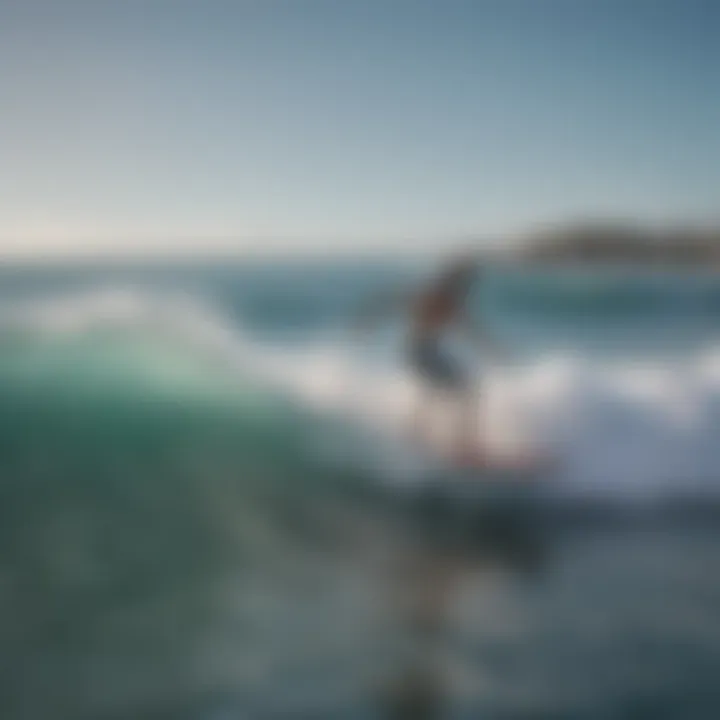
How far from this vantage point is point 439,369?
137 centimetres

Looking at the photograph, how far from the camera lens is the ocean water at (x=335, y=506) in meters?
1.33

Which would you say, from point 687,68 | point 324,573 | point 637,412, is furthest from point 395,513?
point 687,68

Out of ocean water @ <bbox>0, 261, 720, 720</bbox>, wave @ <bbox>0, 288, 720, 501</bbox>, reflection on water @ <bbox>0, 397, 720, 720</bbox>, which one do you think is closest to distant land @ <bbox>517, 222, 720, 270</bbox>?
ocean water @ <bbox>0, 261, 720, 720</bbox>

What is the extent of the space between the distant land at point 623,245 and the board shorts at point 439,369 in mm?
181

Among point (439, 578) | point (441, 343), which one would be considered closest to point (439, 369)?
point (441, 343)

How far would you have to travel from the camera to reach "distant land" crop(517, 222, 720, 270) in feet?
4.50

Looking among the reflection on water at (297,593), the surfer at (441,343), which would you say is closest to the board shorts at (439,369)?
the surfer at (441,343)

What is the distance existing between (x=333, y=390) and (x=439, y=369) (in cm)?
15

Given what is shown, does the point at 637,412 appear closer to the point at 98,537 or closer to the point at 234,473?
the point at 234,473

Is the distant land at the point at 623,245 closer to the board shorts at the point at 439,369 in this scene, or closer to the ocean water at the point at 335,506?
the ocean water at the point at 335,506

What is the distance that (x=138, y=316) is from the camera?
4.55ft

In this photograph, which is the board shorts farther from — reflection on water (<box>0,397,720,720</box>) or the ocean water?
reflection on water (<box>0,397,720,720</box>)

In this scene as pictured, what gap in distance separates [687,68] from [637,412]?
1.68 ft

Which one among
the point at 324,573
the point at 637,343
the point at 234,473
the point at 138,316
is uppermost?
the point at 138,316
